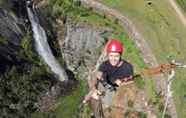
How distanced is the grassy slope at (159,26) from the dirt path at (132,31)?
0.31 metres

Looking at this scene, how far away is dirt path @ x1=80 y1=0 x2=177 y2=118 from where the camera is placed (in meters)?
37.1

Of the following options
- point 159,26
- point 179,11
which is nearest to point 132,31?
point 159,26

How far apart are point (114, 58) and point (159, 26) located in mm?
19292

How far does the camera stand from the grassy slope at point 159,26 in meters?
37.8

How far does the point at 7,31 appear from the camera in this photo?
36.7 metres

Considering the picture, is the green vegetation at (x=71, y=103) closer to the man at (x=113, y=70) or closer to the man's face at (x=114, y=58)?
the man at (x=113, y=70)

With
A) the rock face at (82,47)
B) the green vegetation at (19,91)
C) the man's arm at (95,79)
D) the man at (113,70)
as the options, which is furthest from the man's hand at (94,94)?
the rock face at (82,47)

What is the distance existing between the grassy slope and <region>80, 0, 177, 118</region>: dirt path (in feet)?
1.02

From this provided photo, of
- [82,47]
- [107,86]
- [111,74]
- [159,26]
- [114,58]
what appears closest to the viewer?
[114,58]

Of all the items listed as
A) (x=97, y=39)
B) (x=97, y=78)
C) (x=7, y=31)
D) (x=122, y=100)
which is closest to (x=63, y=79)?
(x=97, y=39)

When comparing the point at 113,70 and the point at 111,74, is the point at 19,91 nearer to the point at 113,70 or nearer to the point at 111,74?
the point at 111,74

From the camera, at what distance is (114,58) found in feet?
65.6

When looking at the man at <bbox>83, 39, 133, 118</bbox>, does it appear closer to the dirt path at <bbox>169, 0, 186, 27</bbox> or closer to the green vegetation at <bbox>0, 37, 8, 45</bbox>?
the green vegetation at <bbox>0, 37, 8, 45</bbox>

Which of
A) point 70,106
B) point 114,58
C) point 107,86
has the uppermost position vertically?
point 114,58
